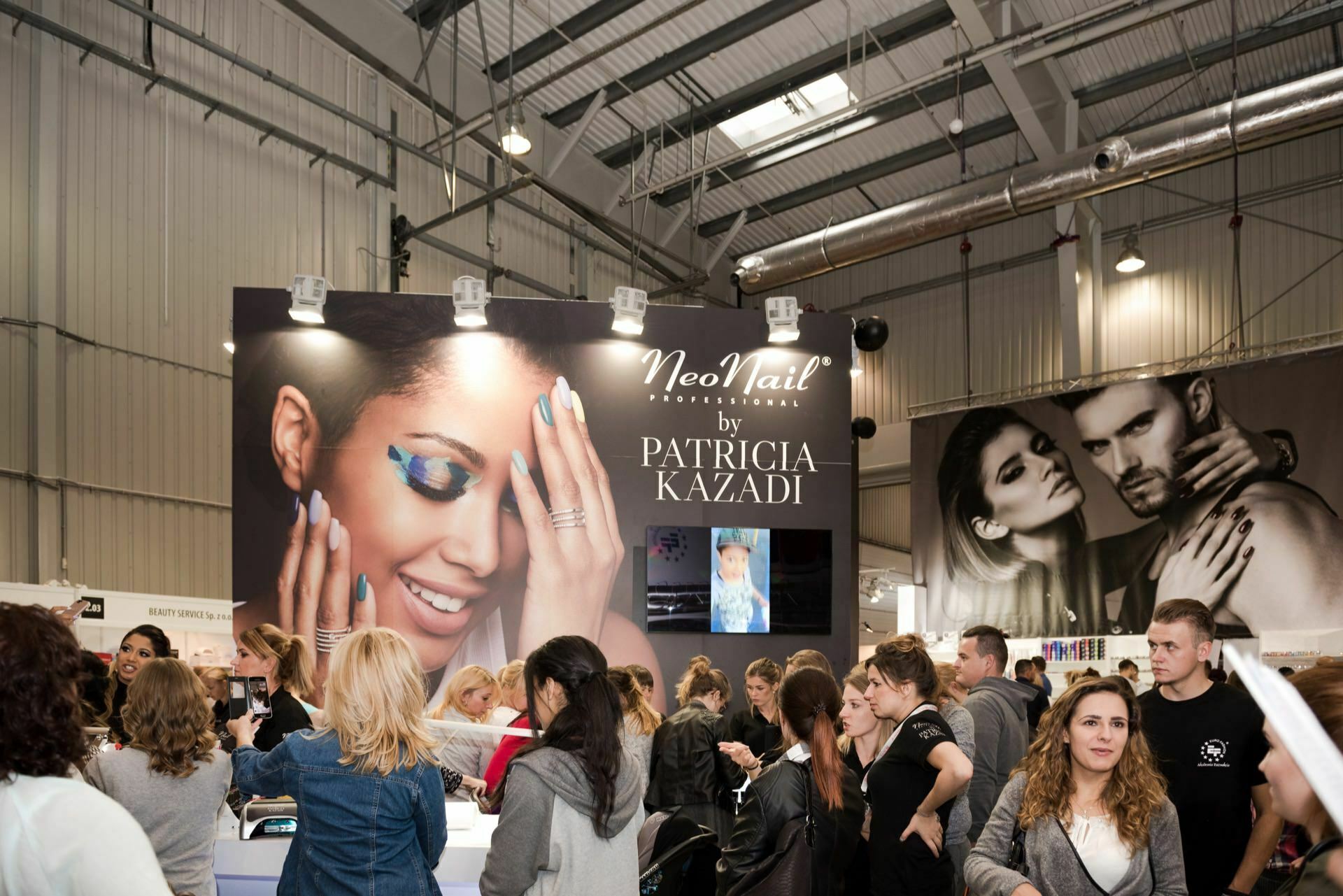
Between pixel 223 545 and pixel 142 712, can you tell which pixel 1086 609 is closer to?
pixel 223 545

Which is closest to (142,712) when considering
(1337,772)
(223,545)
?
(1337,772)

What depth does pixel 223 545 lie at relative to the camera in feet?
39.2

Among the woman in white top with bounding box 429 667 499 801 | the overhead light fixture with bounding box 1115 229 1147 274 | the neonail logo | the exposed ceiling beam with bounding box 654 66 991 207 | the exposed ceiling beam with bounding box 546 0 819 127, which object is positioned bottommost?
the woman in white top with bounding box 429 667 499 801

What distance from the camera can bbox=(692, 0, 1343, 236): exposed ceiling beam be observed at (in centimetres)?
1184

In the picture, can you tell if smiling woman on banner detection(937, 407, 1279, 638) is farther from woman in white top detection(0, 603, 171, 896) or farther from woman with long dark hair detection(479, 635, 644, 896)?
woman in white top detection(0, 603, 171, 896)

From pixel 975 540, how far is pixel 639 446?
5841mm

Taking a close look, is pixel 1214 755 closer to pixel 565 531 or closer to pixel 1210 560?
pixel 565 531

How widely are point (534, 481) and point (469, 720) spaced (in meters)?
3.83

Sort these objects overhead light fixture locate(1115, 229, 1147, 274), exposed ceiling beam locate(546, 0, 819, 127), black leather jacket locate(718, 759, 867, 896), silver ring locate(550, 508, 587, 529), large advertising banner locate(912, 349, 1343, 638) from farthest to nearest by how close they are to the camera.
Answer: overhead light fixture locate(1115, 229, 1147, 274), exposed ceiling beam locate(546, 0, 819, 127), large advertising banner locate(912, 349, 1343, 638), silver ring locate(550, 508, 587, 529), black leather jacket locate(718, 759, 867, 896)

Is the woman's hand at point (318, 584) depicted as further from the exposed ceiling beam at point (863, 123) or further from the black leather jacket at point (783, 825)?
the exposed ceiling beam at point (863, 123)

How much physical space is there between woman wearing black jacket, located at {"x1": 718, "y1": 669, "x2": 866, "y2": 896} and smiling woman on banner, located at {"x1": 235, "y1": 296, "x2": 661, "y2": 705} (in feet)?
18.2

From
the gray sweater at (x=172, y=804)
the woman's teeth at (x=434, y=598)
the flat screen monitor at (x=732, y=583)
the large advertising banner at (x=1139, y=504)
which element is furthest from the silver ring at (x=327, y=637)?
the large advertising banner at (x=1139, y=504)

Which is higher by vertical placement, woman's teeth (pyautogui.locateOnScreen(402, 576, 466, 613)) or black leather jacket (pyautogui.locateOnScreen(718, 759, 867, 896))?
woman's teeth (pyautogui.locateOnScreen(402, 576, 466, 613))

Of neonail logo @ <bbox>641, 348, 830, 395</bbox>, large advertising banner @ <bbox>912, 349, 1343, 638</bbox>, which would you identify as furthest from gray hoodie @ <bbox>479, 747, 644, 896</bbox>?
large advertising banner @ <bbox>912, 349, 1343, 638</bbox>
